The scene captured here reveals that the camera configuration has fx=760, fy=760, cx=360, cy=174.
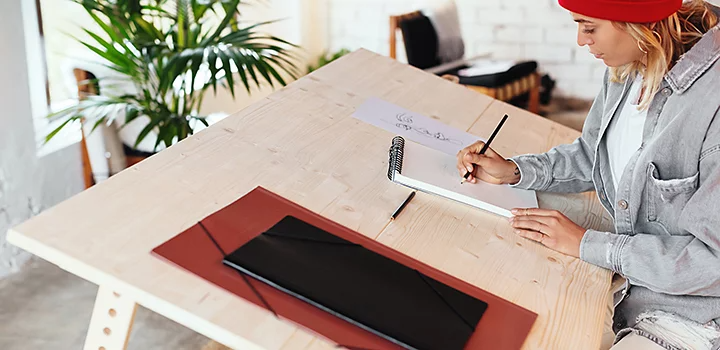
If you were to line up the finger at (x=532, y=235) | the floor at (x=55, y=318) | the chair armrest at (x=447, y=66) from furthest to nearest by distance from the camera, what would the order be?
the chair armrest at (x=447, y=66) < the floor at (x=55, y=318) < the finger at (x=532, y=235)

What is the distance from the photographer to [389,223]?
1289mm

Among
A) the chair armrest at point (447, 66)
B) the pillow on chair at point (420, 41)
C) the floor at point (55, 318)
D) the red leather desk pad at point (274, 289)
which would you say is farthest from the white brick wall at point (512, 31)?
the red leather desk pad at point (274, 289)

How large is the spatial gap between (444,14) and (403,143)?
277 centimetres

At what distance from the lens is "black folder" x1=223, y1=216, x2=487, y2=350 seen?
1.00m

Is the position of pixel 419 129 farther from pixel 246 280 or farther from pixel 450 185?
pixel 246 280

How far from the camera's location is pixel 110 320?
3.74 feet

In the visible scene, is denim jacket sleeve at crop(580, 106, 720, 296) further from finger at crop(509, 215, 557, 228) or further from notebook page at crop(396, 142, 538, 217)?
notebook page at crop(396, 142, 538, 217)

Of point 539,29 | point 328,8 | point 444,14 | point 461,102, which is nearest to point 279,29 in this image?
point 328,8

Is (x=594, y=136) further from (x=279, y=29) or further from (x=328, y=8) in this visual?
(x=328, y=8)

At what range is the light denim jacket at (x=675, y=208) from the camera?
1210 millimetres

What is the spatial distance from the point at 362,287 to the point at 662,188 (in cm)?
57

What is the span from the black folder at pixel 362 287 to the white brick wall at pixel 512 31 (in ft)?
12.7

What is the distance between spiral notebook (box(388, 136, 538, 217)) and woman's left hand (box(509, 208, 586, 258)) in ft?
0.17

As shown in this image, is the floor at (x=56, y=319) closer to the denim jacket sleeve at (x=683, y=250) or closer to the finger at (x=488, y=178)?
the finger at (x=488, y=178)
